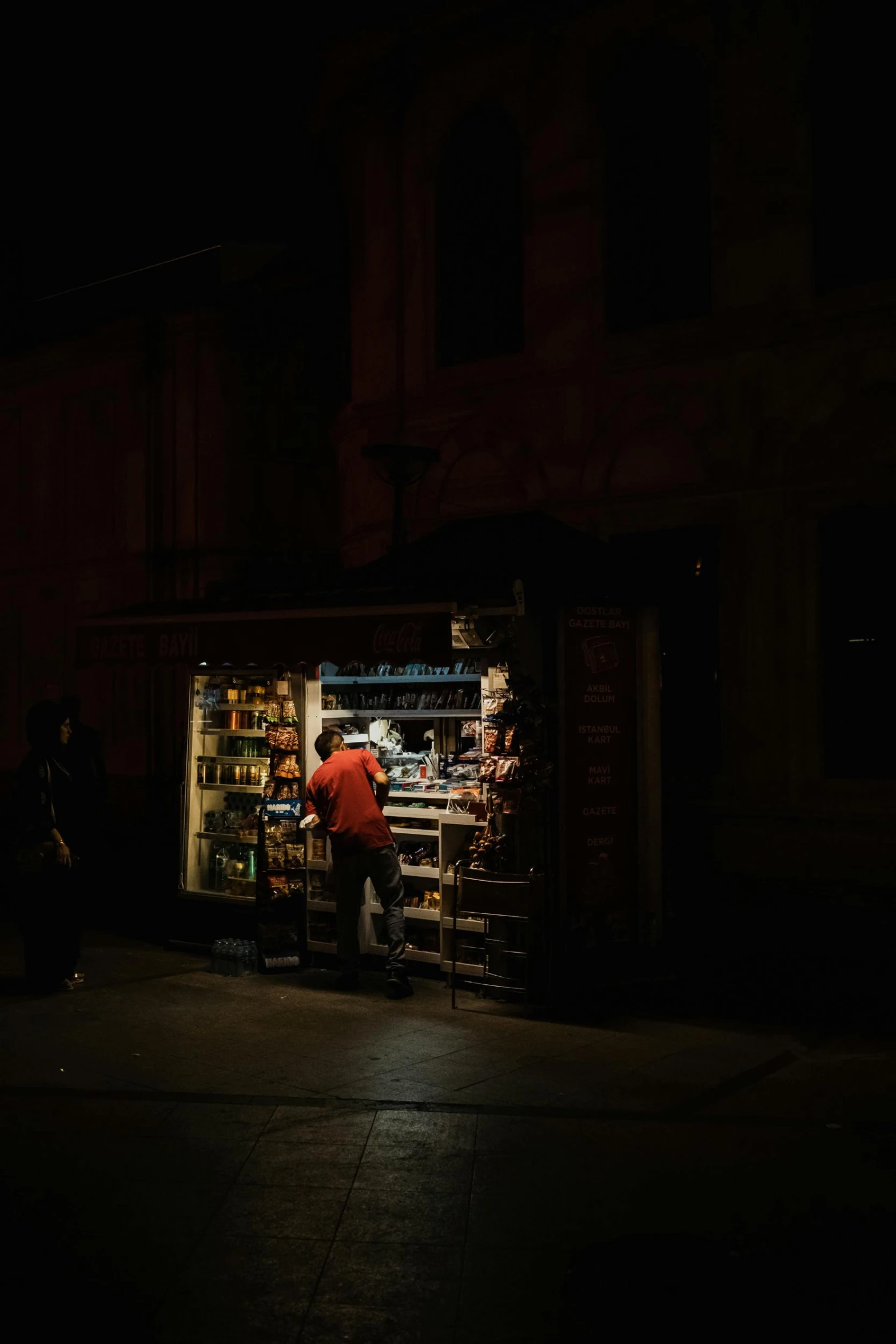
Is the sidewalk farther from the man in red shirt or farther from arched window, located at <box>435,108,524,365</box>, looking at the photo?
arched window, located at <box>435,108,524,365</box>

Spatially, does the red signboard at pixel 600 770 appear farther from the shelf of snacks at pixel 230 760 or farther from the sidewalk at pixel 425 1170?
the shelf of snacks at pixel 230 760

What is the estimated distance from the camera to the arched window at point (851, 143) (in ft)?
32.2

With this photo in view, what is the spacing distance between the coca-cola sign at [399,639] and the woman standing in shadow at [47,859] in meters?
2.64

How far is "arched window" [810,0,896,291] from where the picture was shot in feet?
32.2

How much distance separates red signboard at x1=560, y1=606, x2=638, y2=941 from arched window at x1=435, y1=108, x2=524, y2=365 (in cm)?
393

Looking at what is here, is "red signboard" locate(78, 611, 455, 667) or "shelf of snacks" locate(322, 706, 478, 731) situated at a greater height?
"red signboard" locate(78, 611, 455, 667)

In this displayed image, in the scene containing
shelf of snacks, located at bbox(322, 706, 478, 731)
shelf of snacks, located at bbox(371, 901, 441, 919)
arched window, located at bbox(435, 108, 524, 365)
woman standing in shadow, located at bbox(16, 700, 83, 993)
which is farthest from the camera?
arched window, located at bbox(435, 108, 524, 365)

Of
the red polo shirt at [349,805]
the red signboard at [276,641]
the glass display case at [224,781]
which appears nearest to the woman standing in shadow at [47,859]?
the red signboard at [276,641]

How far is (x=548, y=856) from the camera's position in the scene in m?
8.80

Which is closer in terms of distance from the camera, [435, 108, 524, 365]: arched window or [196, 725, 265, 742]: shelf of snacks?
[196, 725, 265, 742]: shelf of snacks

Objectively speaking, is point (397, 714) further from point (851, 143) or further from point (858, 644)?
point (851, 143)

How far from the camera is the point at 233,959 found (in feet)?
33.3

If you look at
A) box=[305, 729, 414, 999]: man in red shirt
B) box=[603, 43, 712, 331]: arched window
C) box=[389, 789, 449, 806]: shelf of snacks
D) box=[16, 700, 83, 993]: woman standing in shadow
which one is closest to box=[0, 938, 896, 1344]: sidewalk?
box=[16, 700, 83, 993]: woman standing in shadow

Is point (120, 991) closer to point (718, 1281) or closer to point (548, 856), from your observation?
point (548, 856)
